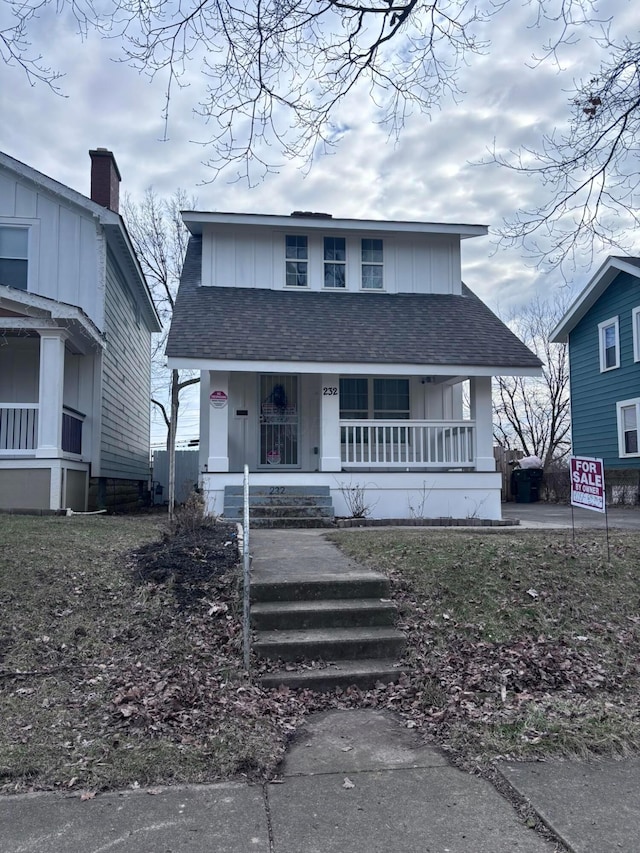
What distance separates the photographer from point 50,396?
11281 mm

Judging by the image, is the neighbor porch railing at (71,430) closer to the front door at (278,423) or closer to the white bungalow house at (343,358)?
the white bungalow house at (343,358)

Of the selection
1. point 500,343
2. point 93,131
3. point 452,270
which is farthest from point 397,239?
point 93,131

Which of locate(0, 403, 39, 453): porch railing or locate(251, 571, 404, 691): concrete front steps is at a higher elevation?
locate(0, 403, 39, 453): porch railing

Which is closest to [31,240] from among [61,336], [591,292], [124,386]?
[61,336]

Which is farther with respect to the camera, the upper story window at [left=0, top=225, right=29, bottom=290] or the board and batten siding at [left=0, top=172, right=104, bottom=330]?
the board and batten siding at [left=0, top=172, right=104, bottom=330]

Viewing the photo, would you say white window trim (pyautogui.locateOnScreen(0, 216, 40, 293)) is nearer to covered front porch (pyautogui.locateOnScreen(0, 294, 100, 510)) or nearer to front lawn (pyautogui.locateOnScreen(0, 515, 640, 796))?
covered front porch (pyautogui.locateOnScreen(0, 294, 100, 510))

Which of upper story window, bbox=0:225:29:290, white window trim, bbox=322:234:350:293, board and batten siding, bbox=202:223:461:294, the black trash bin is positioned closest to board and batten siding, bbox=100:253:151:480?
upper story window, bbox=0:225:29:290

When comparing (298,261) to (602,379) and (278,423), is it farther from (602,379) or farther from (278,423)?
(602,379)

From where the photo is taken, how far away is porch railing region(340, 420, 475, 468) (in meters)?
11.9

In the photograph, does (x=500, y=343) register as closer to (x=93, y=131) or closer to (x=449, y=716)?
(x=93, y=131)

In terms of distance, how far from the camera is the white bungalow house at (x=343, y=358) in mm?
11609

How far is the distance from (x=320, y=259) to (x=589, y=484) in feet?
29.8

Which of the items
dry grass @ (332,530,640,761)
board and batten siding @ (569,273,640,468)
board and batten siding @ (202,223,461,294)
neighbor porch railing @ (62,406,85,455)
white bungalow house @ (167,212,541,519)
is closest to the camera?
dry grass @ (332,530,640,761)

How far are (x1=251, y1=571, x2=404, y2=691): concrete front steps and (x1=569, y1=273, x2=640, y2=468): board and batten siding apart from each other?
1507 centimetres
